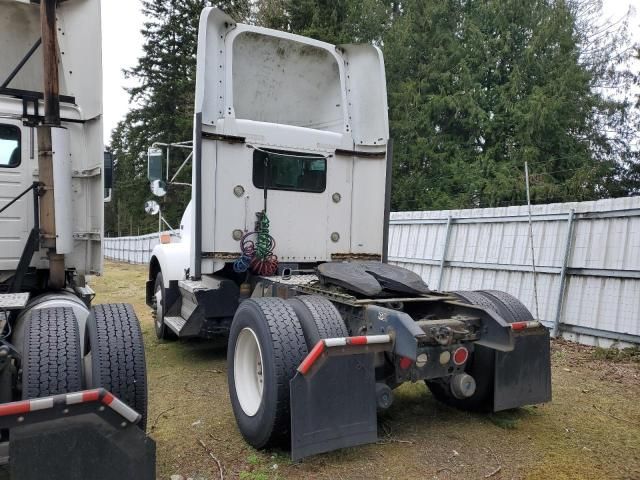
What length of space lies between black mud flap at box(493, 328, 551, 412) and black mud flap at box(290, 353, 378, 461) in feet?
3.87

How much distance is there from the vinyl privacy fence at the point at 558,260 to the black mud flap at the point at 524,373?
3065 millimetres

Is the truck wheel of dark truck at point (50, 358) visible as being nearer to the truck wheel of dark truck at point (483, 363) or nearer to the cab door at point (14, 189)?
the cab door at point (14, 189)

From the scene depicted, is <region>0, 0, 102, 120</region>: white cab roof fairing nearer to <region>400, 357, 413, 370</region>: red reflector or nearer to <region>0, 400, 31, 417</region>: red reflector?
<region>0, 400, 31, 417</region>: red reflector

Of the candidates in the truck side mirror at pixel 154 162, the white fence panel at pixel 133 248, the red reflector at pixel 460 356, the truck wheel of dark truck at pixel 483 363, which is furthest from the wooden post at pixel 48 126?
the white fence panel at pixel 133 248

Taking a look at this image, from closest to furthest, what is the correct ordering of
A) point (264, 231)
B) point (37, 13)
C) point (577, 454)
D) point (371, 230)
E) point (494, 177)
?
1. point (577, 454)
2. point (37, 13)
3. point (264, 231)
4. point (371, 230)
5. point (494, 177)

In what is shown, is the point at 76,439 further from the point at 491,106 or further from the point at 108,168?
the point at 491,106

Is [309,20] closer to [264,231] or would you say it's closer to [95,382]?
[264,231]

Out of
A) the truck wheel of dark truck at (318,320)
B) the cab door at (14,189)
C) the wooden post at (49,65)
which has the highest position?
the wooden post at (49,65)

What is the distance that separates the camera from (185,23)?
32469 millimetres

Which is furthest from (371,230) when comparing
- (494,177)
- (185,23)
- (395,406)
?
(185,23)

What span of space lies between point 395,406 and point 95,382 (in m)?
2.71

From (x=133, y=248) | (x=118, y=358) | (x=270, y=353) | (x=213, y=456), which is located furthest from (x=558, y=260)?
(x=133, y=248)

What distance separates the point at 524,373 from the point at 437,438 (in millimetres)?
867

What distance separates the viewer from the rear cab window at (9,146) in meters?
3.89
